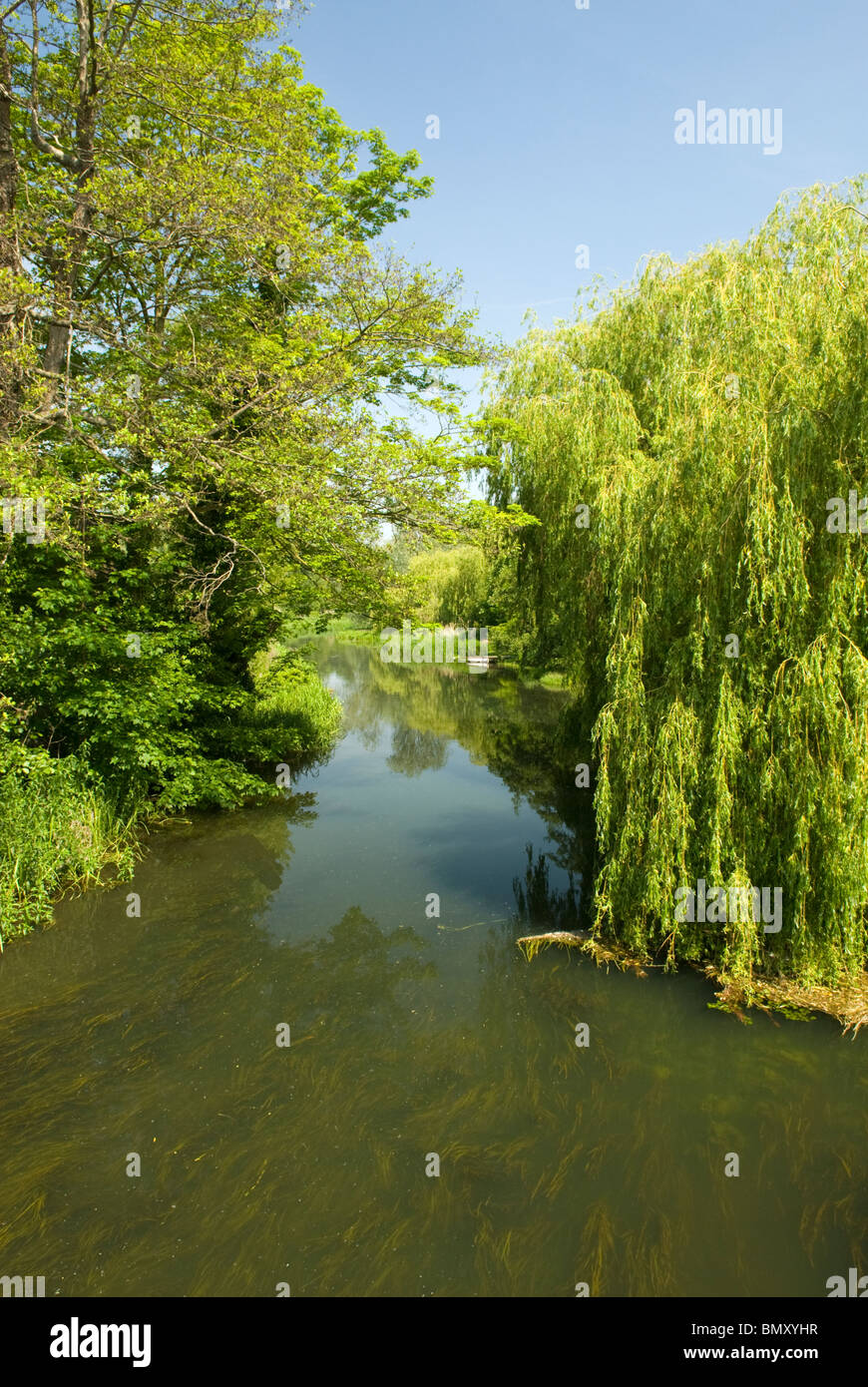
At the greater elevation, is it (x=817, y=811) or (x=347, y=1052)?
(x=817, y=811)

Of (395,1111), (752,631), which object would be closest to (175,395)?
(752,631)

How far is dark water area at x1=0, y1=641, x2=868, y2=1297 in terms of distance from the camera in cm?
428

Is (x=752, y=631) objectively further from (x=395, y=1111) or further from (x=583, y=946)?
(x=395, y=1111)

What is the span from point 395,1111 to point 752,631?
5.30 meters

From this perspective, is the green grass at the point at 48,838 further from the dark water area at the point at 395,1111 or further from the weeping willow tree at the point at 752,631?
the weeping willow tree at the point at 752,631

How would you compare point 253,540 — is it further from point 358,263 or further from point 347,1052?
point 347,1052

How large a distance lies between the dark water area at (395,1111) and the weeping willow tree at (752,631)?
1.10 meters

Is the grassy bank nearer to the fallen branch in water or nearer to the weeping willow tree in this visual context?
the fallen branch in water

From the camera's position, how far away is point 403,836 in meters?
11.8

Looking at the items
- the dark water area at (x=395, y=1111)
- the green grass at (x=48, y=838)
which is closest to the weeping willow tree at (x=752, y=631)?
the dark water area at (x=395, y=1111)

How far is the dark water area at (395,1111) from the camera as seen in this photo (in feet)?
14.0

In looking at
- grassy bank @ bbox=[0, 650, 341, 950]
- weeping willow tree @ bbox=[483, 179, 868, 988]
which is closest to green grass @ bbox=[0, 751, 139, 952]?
grassy bank @ bbox=[0, 650, 341, 950]
